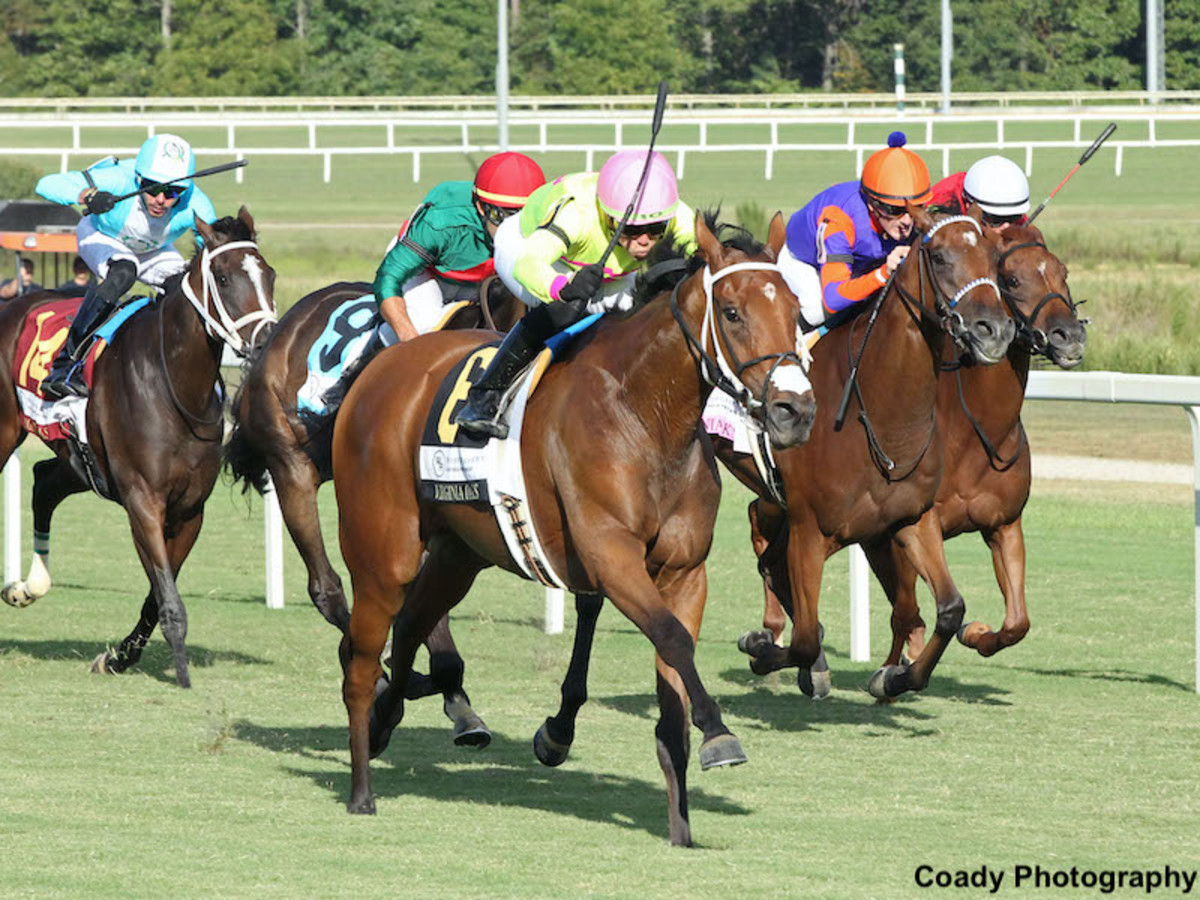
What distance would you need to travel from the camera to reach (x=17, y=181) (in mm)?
32594

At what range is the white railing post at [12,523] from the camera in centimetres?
1098

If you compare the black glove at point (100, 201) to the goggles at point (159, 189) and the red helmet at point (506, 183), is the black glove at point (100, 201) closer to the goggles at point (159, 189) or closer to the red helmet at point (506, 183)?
the goggles at point (159, 189)

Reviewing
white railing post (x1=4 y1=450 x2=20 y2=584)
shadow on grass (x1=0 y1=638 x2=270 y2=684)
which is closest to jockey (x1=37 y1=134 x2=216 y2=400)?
shadow on grass (x1=0 y1=638 x2=270 y2=684)

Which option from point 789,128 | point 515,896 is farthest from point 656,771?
point 789,128

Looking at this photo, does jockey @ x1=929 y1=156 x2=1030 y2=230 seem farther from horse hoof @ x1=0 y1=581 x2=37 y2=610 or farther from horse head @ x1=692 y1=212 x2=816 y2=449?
horse hoof @ x1=0 y1=581 x2=37 y2=610

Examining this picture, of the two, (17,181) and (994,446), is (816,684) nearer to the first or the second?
(994,446)

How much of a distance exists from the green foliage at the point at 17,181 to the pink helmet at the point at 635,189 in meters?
27.1

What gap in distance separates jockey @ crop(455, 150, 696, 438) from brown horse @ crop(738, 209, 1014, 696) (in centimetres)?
125

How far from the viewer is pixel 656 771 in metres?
7.05

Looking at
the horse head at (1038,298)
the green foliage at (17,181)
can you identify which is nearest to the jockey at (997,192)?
the horse head at (1038,298)

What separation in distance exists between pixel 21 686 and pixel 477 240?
8.69 ft

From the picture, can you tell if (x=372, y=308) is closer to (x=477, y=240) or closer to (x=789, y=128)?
(x=477, y=240)

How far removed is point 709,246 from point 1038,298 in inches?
98.0

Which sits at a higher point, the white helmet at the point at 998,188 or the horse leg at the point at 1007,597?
the white helmet at the point at 998,188
